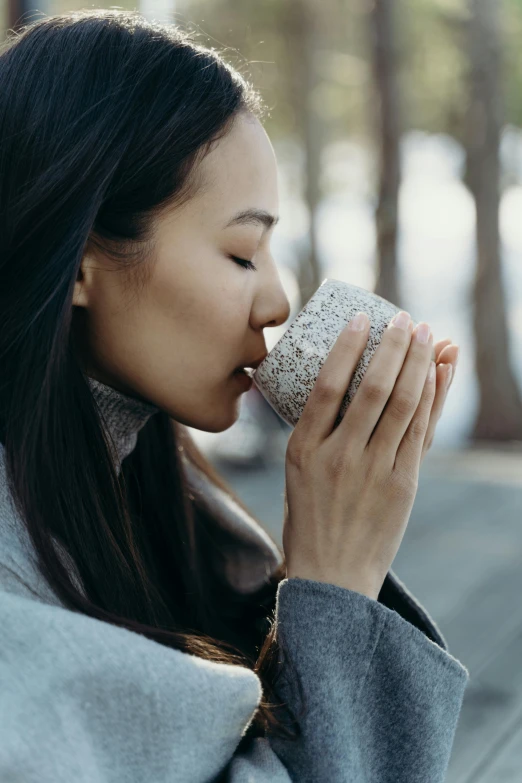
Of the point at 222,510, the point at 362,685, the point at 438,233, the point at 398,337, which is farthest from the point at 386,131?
the point at 438,233

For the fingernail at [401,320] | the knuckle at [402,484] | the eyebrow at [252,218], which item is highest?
the eyebrow at [252,218]

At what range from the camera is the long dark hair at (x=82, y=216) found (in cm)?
130

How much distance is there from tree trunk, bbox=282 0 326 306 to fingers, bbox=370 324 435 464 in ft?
36.9

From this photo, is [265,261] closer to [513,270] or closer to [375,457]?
[375,457]

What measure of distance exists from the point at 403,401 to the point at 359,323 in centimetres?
15

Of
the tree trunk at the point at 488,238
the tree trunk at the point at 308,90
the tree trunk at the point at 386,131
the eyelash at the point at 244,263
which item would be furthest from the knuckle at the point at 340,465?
the tree trunk at the point at 308,90

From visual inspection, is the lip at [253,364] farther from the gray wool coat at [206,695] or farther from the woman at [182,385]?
the gray wool coat at [206,695]

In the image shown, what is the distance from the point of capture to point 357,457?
1.37 m

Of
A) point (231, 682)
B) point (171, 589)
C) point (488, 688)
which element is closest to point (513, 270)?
point (488, 688)

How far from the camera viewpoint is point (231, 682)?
1.04m

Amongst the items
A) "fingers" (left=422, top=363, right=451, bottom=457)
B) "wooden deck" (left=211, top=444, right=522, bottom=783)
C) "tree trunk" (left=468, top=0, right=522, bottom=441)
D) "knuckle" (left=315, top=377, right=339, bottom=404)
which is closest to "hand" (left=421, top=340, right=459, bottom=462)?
"fingers" (left=422, top=363, right=451, bottom=457)

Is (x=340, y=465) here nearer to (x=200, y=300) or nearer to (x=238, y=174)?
(x=200, y=300)

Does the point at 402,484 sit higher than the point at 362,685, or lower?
higher

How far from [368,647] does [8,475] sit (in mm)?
586
